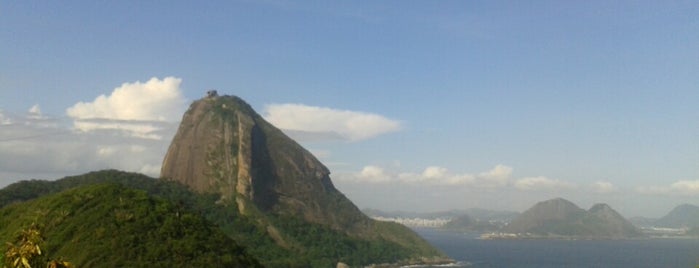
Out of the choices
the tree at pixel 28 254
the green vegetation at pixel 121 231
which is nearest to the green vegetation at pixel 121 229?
the green vegetation at pixel 121 231

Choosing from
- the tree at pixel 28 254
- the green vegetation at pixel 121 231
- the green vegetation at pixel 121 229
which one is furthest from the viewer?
the green vegetation at pixel 121 229

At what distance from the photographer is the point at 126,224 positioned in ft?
235

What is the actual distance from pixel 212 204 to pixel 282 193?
30777 mm

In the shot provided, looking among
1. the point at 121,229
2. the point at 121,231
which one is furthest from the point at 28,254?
the point at 121,229

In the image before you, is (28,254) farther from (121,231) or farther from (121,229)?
(121,229)

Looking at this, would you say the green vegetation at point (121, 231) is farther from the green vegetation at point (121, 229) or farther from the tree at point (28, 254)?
the tree at point (28, 254)

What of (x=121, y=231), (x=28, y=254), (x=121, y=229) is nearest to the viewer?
(x=28, y=254)

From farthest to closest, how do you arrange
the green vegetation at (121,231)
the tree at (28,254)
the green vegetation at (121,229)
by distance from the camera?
the green vegetation at (121,229) < the green vegetation at (121,231) < the tree at (28,254)

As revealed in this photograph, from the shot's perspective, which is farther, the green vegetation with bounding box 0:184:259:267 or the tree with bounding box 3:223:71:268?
the green vegetation with bounding box 0:184:259:267

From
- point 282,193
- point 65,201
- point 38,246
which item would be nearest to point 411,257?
point 282,193

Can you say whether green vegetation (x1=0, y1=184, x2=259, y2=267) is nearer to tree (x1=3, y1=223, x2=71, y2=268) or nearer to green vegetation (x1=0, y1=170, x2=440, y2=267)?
green vegetation (x1=0, y1=170, x2=440, y2=267)

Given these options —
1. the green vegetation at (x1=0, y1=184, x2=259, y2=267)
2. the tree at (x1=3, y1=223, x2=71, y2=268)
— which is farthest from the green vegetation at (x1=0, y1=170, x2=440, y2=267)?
the tree at (x1=3, y1=223, x2=71, y2=268)

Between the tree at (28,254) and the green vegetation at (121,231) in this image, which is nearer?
the tree at (28,254)

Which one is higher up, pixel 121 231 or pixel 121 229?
pixel 121 229
